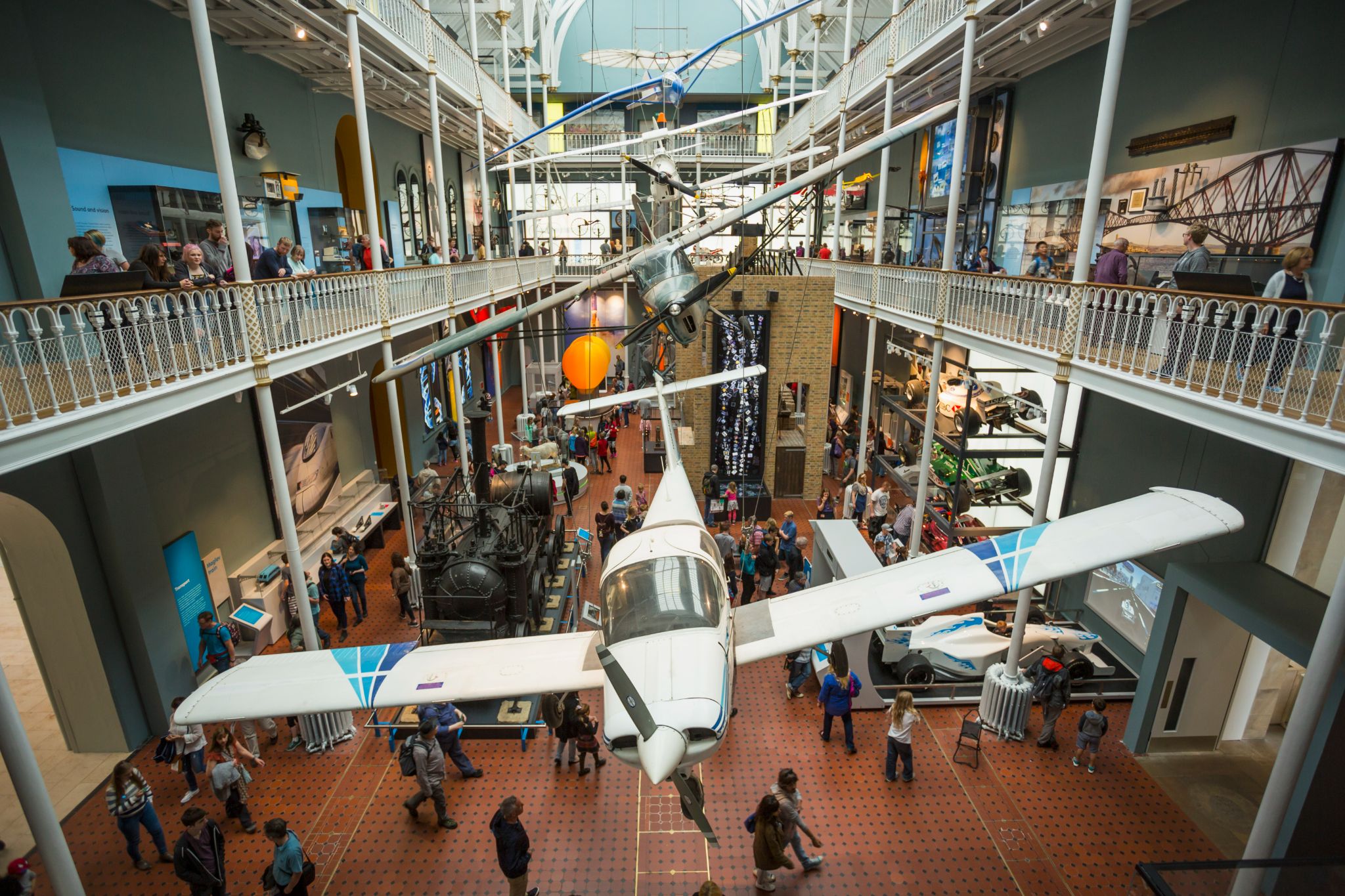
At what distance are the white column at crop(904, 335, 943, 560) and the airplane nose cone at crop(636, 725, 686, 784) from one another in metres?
8.44

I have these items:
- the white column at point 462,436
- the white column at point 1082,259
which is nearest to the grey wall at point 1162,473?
the white column at point 1082,259

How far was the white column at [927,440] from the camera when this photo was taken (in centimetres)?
1205

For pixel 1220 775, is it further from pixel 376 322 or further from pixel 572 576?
pixel 376 322

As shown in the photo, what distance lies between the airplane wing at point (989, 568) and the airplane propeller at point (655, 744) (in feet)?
4.55

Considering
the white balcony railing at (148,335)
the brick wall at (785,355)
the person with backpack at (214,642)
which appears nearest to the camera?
the white balcony railing at (148,335)

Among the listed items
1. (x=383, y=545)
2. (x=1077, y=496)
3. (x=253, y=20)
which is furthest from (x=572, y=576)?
(x=253, y=20)

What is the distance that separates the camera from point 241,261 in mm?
7695

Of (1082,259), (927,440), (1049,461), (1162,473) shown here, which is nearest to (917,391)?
Result: (927,440)

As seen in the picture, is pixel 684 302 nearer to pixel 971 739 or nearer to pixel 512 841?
pixel 512 841

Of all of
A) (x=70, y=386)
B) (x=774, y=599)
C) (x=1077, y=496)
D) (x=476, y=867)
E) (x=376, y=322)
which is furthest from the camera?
(x=1077, y=496)

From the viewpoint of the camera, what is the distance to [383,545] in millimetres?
16031

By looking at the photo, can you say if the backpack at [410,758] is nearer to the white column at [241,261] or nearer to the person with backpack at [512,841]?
the person with backpack at [512,841]

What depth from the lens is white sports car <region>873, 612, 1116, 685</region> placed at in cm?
1032

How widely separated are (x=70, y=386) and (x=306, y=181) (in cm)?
1138
